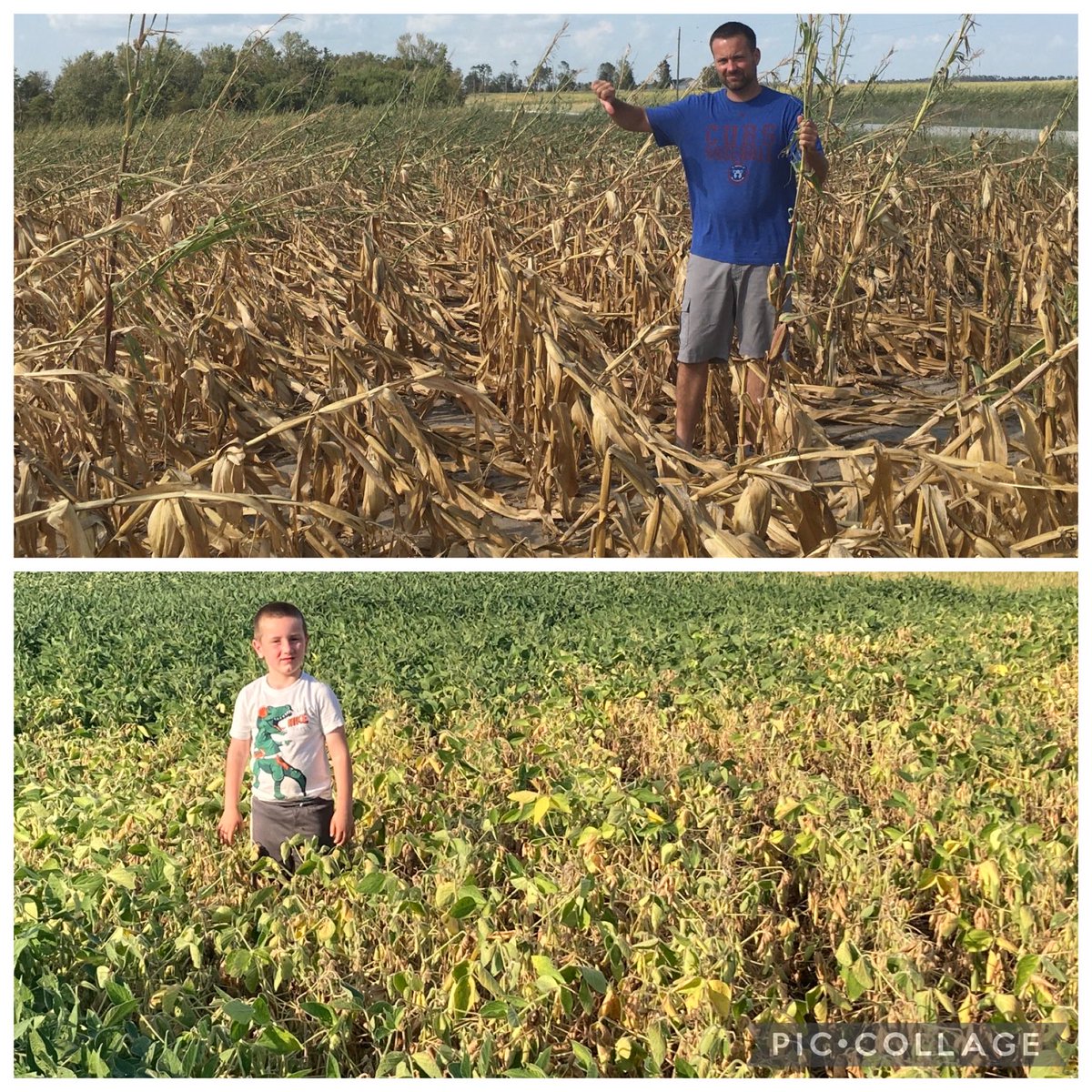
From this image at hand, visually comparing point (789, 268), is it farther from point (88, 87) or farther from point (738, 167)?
point (88, 87)

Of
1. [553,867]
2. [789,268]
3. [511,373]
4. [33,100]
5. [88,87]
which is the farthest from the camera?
[33,100]

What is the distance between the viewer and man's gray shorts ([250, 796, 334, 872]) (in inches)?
106

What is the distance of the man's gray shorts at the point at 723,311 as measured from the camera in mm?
3773

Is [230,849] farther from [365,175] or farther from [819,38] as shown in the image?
[365,175]

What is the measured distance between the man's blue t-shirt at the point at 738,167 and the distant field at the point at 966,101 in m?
1.83

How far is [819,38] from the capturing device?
117 inches

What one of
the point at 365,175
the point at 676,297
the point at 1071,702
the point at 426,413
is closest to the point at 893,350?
the point at 676,297

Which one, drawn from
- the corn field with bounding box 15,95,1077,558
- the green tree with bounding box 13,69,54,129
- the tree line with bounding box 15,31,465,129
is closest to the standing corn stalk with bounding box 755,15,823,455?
the corn field with bounding box 15,95,1077,558

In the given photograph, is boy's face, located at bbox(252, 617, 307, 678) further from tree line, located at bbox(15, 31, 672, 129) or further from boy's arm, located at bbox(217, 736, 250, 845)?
tree line, located at bbox(15, 31, 672, 129)

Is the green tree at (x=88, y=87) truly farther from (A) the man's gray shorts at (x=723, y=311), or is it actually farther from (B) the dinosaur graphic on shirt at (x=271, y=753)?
(B) the dinosaur graphic on shirt at (x=271, y=753)

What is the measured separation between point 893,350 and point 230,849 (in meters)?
4.43

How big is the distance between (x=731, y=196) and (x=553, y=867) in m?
2.49

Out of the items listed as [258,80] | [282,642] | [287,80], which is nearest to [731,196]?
[282,642]

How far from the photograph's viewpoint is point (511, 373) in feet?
14.3
